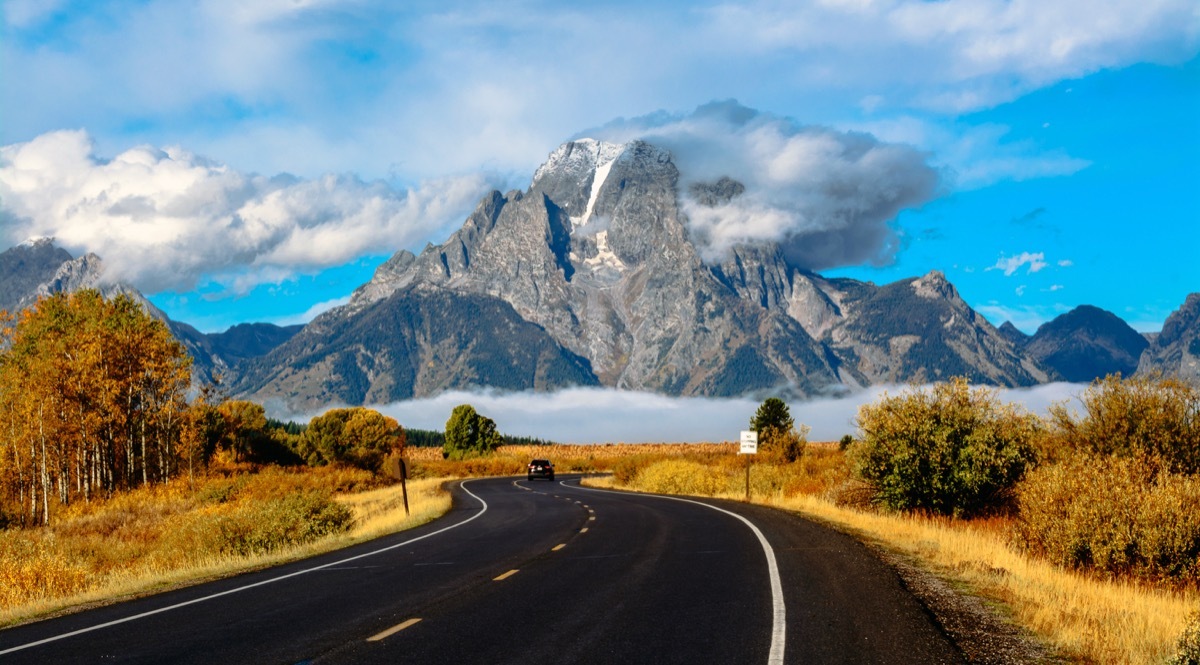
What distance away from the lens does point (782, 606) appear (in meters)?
11.1

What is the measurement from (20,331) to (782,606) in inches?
1921

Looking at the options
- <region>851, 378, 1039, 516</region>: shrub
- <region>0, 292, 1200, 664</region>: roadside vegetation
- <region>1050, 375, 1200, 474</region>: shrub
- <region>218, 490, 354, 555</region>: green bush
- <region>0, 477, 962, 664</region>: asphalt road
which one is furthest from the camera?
<region>851, 378, 1039, 516</region>: shrub

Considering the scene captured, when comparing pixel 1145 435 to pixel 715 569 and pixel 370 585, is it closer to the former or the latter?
pixel 715 569

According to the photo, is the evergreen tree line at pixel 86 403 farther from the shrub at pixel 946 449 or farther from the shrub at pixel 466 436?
the shrub at pixel 466 436

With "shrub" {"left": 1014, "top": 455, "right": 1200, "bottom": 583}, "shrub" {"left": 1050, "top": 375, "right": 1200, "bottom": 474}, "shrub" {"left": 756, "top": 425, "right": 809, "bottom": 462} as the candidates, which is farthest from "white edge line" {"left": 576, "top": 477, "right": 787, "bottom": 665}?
"shrub" {"left": 756, "top": 425, "right": 809, "bottom": 462}

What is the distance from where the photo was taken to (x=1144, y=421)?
2108cm

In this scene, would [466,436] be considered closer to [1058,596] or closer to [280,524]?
[280,524]

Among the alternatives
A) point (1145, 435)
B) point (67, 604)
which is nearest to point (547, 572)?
point (67, 604)

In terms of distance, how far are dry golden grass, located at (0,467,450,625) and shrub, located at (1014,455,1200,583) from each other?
15.7 m

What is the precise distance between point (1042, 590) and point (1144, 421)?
11.3 m

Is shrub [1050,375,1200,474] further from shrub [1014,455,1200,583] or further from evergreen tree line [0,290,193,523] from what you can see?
evergreen tree line [0,290,193,523]

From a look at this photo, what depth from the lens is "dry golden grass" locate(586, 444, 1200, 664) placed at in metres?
8.96

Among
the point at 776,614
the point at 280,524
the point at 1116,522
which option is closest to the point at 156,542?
the point at 280,524

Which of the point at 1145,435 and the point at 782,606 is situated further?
the point at 1145,435
